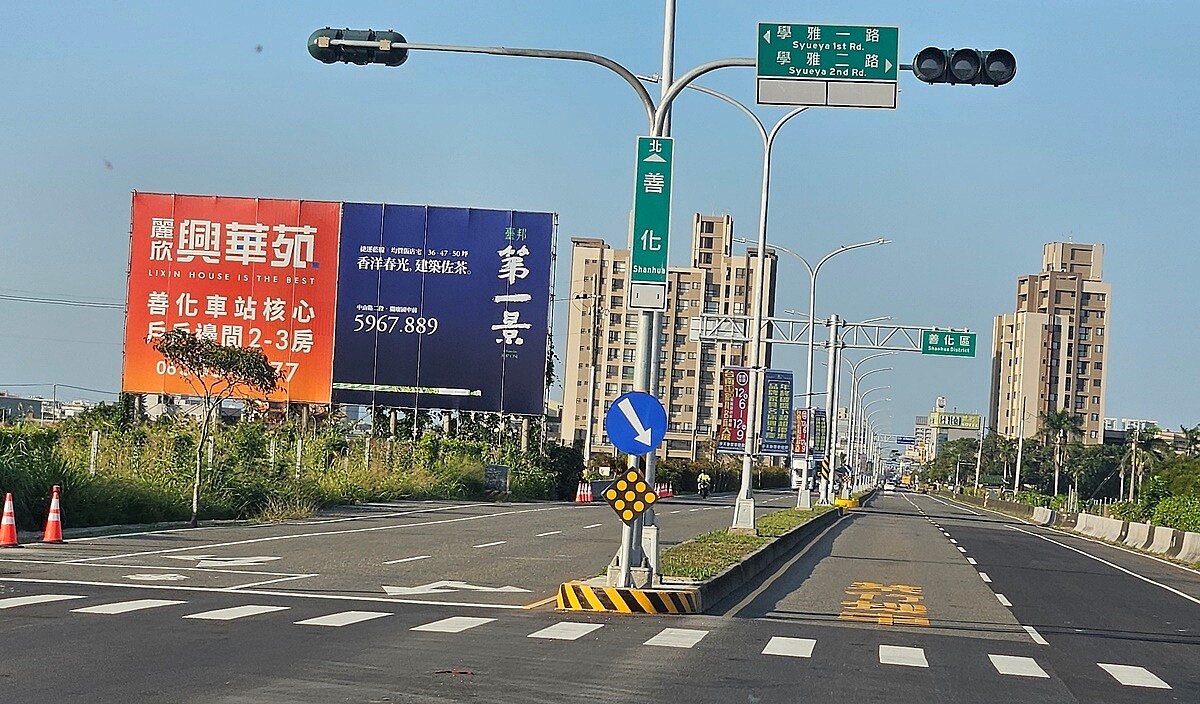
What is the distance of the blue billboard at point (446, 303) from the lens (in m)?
51.2

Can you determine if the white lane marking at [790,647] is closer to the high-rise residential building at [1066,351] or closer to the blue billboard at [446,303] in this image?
the blue billboard at [446,303]

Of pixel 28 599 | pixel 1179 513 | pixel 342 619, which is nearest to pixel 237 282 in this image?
pixel 1179 513

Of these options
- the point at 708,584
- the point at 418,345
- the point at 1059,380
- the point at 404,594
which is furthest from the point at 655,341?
the point at 1059,380

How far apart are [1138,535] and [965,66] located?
110 feet

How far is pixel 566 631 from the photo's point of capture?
14.2 m

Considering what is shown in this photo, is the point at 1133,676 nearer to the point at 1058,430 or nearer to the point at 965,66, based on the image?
the point at 965,66

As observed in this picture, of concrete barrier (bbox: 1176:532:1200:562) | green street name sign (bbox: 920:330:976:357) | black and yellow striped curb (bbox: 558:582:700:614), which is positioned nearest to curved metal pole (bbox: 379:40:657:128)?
black and yellow striped curb (bbox: 558:582:700:614)

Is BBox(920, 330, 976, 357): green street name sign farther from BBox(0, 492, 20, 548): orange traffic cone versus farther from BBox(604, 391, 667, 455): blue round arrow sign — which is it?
BBox(604, 391, 667, 455): blue round arrow sign

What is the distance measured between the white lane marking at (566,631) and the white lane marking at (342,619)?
181 cm

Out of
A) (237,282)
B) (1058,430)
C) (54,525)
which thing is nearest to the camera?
(54,525)

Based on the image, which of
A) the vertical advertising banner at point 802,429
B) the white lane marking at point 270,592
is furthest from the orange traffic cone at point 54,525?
the vertical advertising banner at point 802,429

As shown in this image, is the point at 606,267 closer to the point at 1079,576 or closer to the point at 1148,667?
the point at 1079,576

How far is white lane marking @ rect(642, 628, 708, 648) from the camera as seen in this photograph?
13406 millimetres

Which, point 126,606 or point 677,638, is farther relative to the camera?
point 126,606
